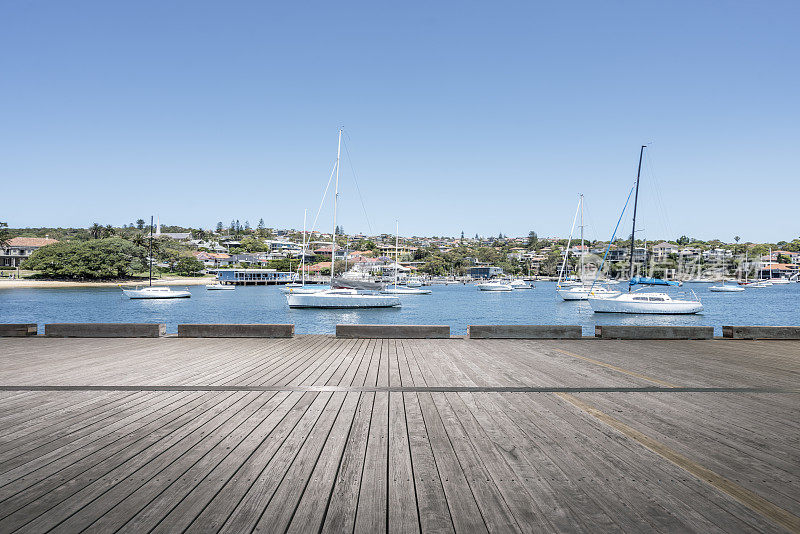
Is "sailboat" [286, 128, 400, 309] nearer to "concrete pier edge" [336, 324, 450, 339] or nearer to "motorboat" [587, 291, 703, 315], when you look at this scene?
"motorboat" [587, 291, 703, 315]

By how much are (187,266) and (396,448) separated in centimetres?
11902

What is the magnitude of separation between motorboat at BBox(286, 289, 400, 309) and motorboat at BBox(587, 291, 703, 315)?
2009cm

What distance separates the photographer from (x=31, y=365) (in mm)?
6410

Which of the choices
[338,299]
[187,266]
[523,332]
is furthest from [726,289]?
[187,266]

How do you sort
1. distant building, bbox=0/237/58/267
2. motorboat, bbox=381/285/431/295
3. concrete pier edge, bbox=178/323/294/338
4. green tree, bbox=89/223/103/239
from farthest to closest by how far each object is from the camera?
green tree, bbox=89/223/103/239 → distant building, bbox=0/237/58/267 → motorboat, bbox=381/285/431/295 → concrete pier edge, bbox=178/323/294/338

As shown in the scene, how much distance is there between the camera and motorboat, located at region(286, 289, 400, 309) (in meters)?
40.3

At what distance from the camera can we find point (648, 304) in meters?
35.9

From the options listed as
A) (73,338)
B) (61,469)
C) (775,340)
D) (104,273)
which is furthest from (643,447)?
(104,273)

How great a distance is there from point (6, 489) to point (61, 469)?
0.99ft

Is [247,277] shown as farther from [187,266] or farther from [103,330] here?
[103,330]

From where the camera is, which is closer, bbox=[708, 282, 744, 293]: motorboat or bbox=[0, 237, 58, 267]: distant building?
bbox=[708, 282, 744, 293]: motorboat

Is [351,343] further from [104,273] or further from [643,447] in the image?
[104,273]

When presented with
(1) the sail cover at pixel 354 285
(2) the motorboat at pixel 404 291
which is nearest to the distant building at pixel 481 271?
(2) the motorboat at pixel 404 291

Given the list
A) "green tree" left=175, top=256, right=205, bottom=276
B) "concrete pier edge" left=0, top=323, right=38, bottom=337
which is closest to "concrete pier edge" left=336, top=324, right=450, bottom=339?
"concrete pier edge" left=0, top=323, right=38, bottom=337
